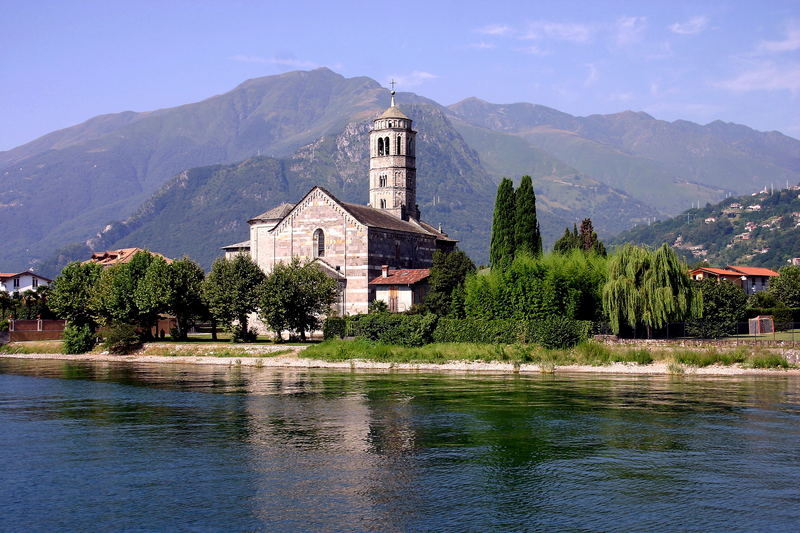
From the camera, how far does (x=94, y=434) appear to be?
30625 millimetres

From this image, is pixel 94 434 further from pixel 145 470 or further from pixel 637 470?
pixel 637 470

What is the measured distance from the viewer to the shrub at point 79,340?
232ft

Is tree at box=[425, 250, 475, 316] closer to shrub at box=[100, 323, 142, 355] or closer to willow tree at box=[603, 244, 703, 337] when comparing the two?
willow tree at box=[603, 244, 703, 337]

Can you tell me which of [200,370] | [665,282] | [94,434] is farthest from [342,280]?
[94,434]

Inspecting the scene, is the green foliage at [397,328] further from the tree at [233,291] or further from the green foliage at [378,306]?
the tree at [233,291]

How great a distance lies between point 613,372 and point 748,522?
3026 centimetres

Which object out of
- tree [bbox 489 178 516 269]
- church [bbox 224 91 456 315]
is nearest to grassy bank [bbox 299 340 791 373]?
tree [bbox 489 178 516 269]

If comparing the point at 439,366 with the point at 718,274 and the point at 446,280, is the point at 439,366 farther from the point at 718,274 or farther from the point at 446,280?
the point at 718,274

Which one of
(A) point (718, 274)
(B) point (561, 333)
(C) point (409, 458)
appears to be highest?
(A) point (718, 274)

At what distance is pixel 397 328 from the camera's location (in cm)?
5919

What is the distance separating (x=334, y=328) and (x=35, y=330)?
33091 millimetres

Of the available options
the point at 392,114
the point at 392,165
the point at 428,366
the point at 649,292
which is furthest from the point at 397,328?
the point at 392,114

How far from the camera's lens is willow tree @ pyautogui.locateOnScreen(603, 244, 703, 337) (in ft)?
174

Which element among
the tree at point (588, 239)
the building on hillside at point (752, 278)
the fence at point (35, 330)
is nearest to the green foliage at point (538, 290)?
the tree at point (588, 239)
